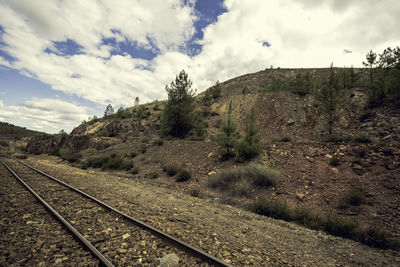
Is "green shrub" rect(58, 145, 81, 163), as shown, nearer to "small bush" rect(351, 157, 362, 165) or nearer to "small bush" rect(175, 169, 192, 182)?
"small bush" rect(175, 169, 192, 182)

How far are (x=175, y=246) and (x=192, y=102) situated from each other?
2194cm

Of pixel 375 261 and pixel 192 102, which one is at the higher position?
pixel 192 102

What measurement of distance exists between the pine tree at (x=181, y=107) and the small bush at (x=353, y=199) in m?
19.2

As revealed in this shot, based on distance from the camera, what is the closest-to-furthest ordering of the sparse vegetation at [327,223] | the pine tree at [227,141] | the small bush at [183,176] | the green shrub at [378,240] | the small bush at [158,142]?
1. the green shrub at [378,240]
2. the sparse vegetation at [327,223]
3. the small bush at [183,176]
4. the pine tree at [227,141]
5. the small bush at [158,142]

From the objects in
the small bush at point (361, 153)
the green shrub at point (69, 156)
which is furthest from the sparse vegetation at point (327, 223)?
the green shrub at point (69, 156)

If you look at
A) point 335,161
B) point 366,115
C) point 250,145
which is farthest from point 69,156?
point 366,115

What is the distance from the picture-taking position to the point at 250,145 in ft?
44.1

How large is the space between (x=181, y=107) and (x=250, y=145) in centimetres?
1316

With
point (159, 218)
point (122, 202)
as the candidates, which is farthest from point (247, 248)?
point (122, 202)

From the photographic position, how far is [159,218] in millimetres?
5668

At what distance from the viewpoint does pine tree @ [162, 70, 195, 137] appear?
24.1 metres

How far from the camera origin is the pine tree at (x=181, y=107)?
78.9 feet

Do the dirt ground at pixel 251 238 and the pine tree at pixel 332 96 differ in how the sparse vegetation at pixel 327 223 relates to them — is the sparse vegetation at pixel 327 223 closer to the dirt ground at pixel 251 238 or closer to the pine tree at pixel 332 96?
the dirt ground at pixel 251 238

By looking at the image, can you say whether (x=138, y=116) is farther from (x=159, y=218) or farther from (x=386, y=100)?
(x=386, y=100)
